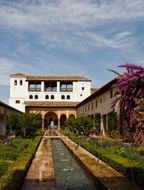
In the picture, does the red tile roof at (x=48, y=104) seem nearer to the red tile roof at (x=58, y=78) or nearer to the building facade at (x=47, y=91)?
the building facade at (x=47, y=91)

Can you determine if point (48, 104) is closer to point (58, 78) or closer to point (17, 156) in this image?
point (58, 78)

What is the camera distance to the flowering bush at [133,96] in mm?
5746

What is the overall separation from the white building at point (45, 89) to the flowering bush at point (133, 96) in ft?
219

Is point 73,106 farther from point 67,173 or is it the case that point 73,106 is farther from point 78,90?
point 67,173

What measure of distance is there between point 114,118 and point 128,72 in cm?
2358

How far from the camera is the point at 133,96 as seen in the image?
5871 millimetres

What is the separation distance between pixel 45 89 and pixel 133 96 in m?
68.8

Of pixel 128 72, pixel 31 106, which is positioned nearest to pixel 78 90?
pixel 31 106

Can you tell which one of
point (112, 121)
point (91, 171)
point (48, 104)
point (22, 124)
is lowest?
point (91, 171)

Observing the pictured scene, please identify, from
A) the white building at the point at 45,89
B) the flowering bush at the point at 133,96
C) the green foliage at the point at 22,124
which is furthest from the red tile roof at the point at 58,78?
the flowering bush at the point at 133,96

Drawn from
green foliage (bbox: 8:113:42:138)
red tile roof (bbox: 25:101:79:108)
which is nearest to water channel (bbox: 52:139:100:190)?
green foliage (bbox: 8:113:42:138)

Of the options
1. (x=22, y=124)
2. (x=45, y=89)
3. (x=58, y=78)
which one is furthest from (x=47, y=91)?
(x=22, y=124)

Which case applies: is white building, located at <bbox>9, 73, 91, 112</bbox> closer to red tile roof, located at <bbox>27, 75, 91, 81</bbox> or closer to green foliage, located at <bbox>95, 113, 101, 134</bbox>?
red tile roof, located at <bbox>27, 75, 91, 81</bbox>

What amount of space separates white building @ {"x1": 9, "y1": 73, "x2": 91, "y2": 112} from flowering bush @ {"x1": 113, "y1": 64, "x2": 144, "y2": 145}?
66.7 m
